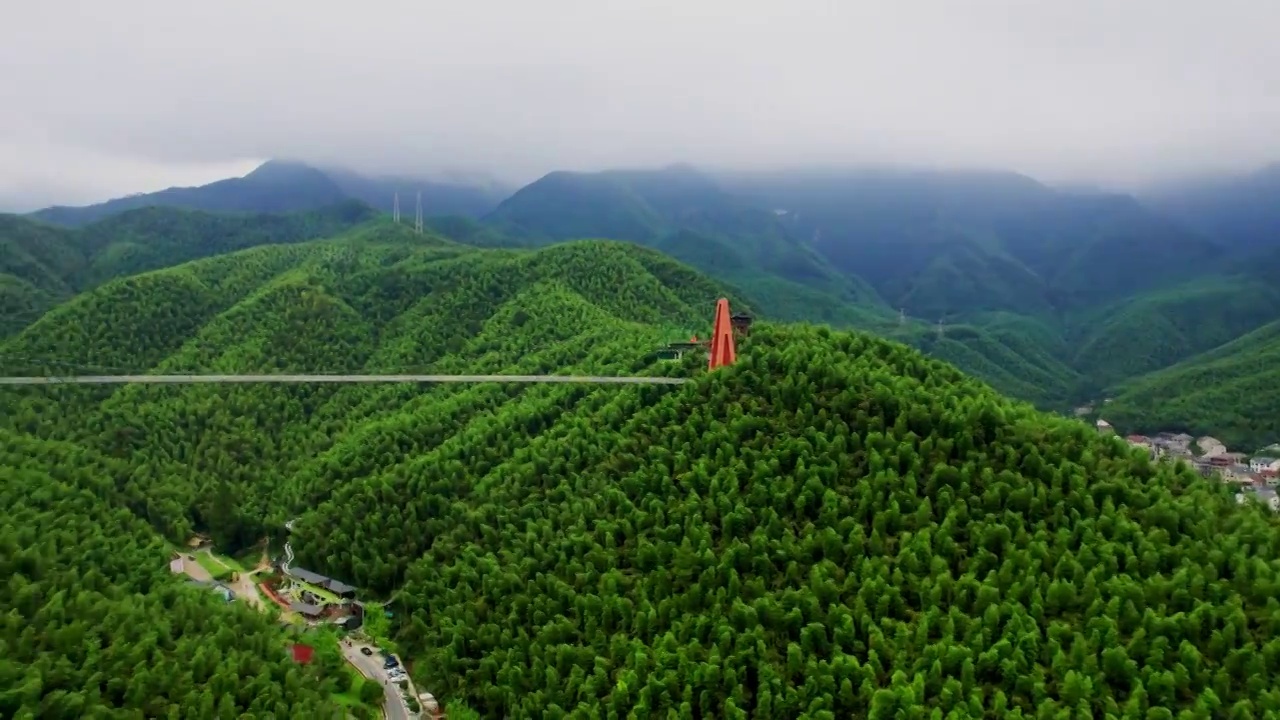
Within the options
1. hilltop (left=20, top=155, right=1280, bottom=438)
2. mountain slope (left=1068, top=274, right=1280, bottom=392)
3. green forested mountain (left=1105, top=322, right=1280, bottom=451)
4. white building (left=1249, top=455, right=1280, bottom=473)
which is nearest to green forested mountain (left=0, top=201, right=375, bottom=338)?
hilltop (left=20, top=155, right=1280, bottom=438)

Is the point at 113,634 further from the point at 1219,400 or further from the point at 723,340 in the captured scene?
the point at 1219,400

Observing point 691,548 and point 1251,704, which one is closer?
point 1251,704

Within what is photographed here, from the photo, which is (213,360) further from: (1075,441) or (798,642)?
(1075,441)

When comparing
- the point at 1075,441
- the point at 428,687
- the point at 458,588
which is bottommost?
the point at 428,687

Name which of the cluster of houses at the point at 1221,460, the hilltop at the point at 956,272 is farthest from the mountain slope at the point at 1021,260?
the cluster of houses at the point at 1221,460

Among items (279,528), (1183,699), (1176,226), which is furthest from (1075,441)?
(1176,226)

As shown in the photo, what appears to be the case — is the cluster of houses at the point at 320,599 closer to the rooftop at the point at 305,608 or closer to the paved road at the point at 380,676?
the rooftop at the point at 305,608
